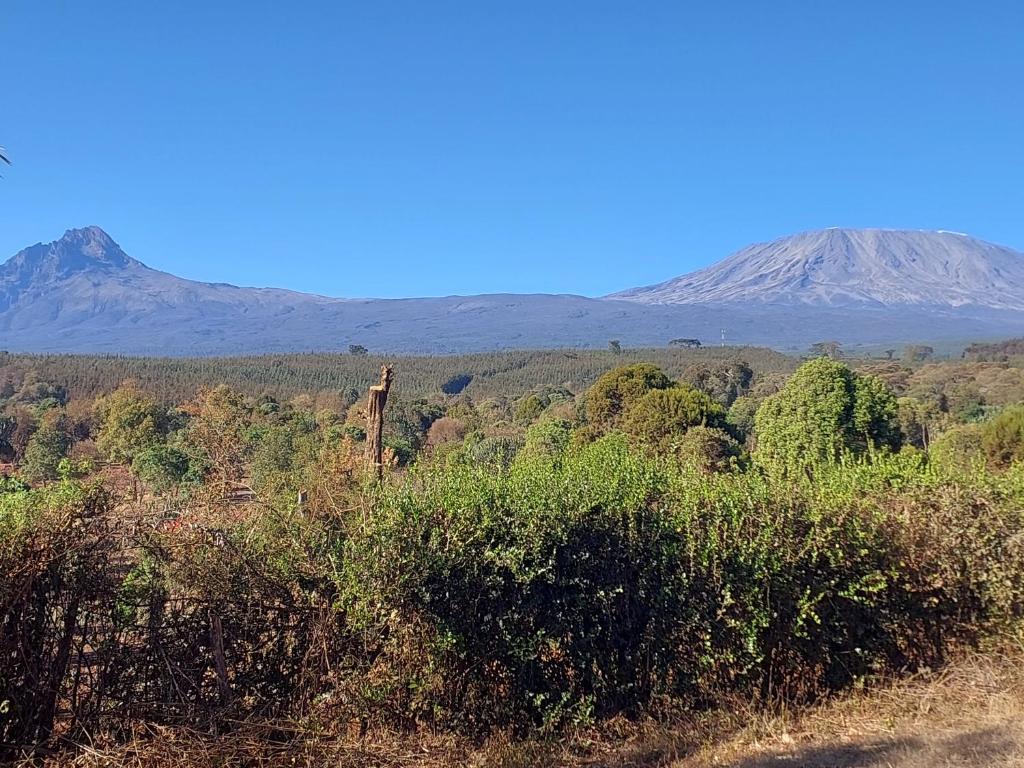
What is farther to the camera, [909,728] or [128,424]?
[128,424]

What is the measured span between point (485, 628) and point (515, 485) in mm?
843

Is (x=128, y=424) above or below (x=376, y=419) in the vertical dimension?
below

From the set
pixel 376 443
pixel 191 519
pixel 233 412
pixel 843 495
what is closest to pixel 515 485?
pixel 191 519

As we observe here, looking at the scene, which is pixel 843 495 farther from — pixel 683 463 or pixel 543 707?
pixel 543 707

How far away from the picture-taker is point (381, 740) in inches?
167

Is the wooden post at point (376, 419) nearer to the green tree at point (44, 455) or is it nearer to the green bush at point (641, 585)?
the green bush at point (641, 585)

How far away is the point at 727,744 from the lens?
428cm

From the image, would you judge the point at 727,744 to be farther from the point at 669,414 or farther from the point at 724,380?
the point at 724,380

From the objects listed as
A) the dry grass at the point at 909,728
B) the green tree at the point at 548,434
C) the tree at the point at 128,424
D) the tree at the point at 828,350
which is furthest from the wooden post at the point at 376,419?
the tree at the point at 828,350

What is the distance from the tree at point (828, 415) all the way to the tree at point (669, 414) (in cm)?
365

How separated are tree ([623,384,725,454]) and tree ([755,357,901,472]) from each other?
3.65 meters

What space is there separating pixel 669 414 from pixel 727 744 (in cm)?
1519

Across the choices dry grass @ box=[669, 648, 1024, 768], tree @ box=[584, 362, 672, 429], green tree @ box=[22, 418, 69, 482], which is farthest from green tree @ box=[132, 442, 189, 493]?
dry grass @ box=[669, 648, 1024, 768]

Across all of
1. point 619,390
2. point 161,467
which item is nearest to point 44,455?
point 161,467
